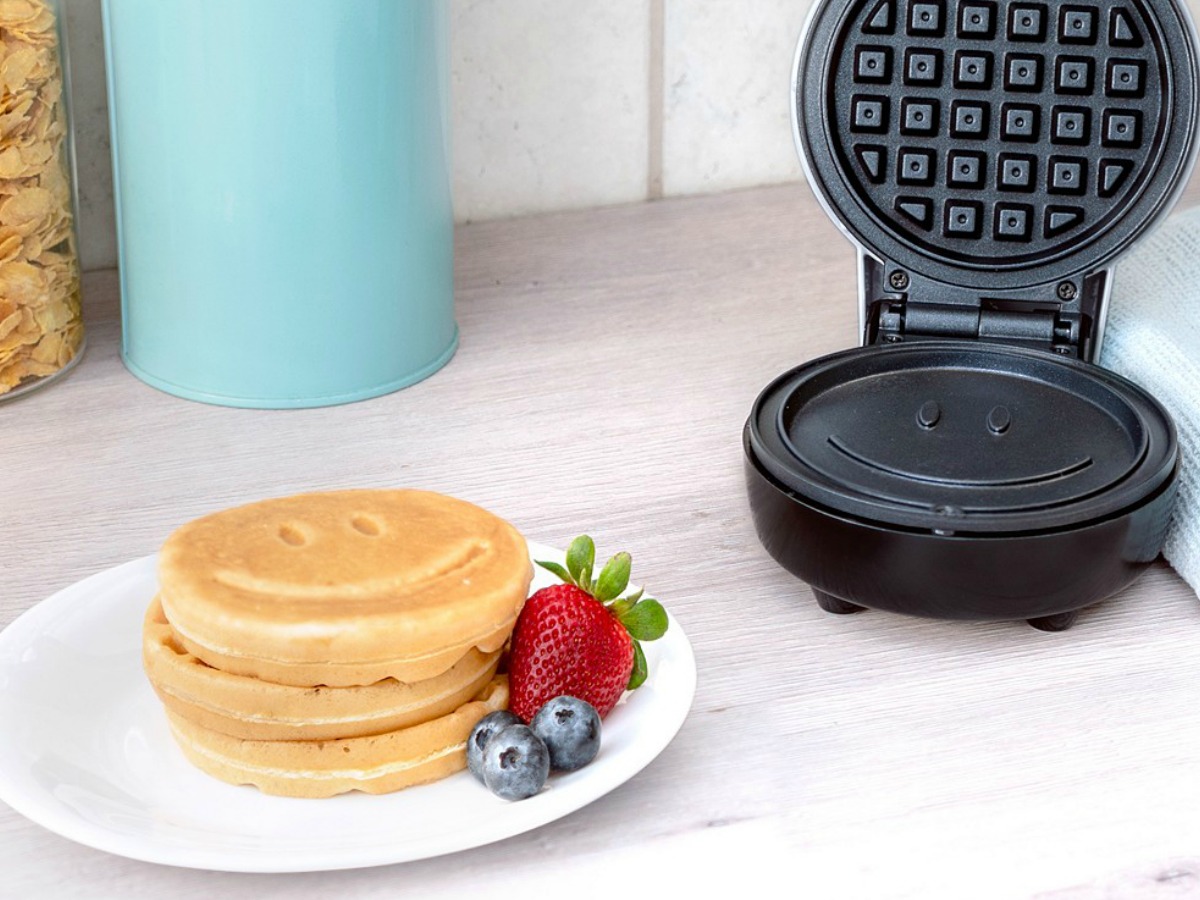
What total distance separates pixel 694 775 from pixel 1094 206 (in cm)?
44

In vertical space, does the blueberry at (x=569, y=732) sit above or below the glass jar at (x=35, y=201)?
below

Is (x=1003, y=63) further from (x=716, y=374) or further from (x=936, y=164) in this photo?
(x=716, y=374)

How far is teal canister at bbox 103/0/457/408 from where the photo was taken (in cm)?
94

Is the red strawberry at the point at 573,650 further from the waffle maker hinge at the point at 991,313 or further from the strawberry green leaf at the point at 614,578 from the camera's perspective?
the waffle maker hinge at the point at 991,313

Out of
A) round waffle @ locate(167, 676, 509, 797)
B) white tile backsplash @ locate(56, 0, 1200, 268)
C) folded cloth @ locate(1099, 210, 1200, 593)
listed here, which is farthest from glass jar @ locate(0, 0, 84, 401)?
folded cloth @ locate(1099, 210, 1200, 593)

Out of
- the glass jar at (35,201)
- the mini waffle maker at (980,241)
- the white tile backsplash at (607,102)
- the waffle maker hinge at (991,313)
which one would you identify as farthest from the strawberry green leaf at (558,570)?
the white tile backsplash at (607,102)

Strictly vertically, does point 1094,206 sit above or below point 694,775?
above

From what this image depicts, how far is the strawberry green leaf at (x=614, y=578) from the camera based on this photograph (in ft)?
2.23

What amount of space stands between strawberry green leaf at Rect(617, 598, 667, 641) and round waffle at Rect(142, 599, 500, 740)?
8 centimetres

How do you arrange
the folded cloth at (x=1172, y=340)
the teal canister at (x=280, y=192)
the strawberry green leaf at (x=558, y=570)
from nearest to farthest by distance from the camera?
the strawberry green leaf at (x=558, y=570)
the folded cloth at (x=1172, y=340)
the teal canister at (x=280, y=192)

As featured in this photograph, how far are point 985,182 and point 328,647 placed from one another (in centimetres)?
53

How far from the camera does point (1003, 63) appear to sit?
92 cm

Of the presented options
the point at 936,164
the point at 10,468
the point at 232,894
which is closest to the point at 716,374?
the point at 936,164

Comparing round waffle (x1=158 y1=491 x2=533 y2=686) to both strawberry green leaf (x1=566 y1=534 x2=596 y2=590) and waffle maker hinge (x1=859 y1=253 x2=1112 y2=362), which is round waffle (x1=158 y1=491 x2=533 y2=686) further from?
waffle maker hinge (x1=859 y1=253 x2=1112 y2=362)
